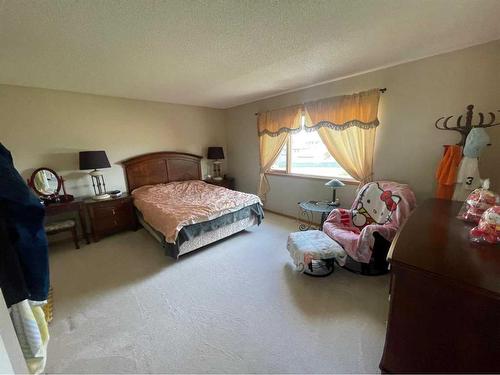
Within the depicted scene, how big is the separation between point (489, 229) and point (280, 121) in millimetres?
2999

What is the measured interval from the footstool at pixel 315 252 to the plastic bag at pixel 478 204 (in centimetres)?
100

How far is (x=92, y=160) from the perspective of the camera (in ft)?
9.73

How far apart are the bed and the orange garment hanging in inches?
84.4

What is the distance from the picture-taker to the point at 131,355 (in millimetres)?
1386

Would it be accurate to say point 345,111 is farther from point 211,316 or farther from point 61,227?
point 61,227

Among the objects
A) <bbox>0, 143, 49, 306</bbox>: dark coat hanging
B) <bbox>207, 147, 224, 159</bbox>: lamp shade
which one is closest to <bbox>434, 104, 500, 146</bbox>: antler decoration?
<bbox>0, 143, 49, 306</bbox>: dark coat hanging

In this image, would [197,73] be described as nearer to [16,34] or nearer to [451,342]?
[16,34]

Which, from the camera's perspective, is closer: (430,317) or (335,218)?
(430,317)

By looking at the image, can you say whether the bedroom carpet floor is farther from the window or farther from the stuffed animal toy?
the window

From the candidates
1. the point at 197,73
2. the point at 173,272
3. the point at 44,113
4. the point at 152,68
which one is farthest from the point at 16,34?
the point at 173,272

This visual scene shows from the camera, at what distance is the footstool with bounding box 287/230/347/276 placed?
200 cm

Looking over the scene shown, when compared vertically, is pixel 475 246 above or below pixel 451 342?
above

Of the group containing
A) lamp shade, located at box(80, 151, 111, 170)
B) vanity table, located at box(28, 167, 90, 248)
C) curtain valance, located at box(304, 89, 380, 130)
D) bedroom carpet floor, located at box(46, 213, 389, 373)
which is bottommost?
bedroom carpet floor, located at box(46, 213, 389, 373)

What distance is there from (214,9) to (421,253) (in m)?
1.84
